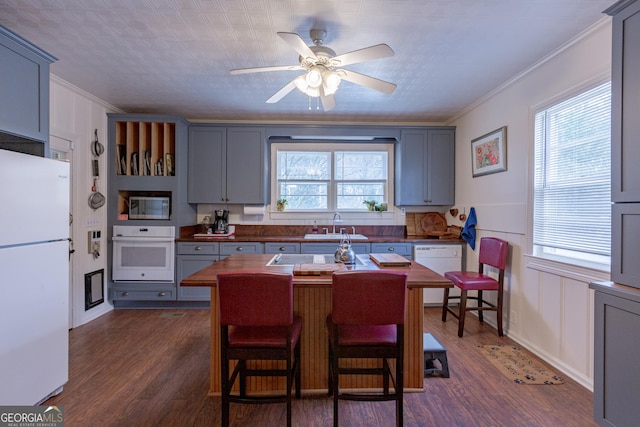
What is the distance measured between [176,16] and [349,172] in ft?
9.92

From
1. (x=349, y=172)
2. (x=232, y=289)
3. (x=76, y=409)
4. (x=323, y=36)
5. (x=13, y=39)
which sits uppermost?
(x=323, y=36)

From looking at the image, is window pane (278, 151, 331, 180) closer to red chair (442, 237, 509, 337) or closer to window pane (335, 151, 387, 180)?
window pane (335, 151, 387, 180)

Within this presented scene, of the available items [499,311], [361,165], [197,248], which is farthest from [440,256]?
[197,248]

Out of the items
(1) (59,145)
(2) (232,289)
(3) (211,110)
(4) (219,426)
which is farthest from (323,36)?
(1) (59,145)

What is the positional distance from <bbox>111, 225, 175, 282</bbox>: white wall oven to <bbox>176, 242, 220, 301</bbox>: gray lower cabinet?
0.09 m

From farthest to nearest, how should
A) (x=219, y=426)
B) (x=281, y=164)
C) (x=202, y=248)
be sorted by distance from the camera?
1. (x=281, y=164)
2. (x=202, y=248)
3. (x=219, y=426)

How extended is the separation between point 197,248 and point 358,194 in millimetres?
2400

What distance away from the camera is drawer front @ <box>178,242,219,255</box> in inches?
152

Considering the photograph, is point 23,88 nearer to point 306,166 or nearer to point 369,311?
point 369,311

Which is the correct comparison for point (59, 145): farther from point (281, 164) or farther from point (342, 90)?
point (342, 90)

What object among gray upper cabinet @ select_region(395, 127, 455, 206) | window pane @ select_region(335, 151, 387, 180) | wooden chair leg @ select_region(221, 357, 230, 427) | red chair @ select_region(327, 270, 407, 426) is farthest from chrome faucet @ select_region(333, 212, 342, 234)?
wooden chair leg @ select_region(221, 357, 230, 427)

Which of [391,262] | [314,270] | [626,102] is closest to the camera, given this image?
[626,102]

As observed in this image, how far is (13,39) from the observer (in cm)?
181

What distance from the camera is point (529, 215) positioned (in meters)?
2.78
